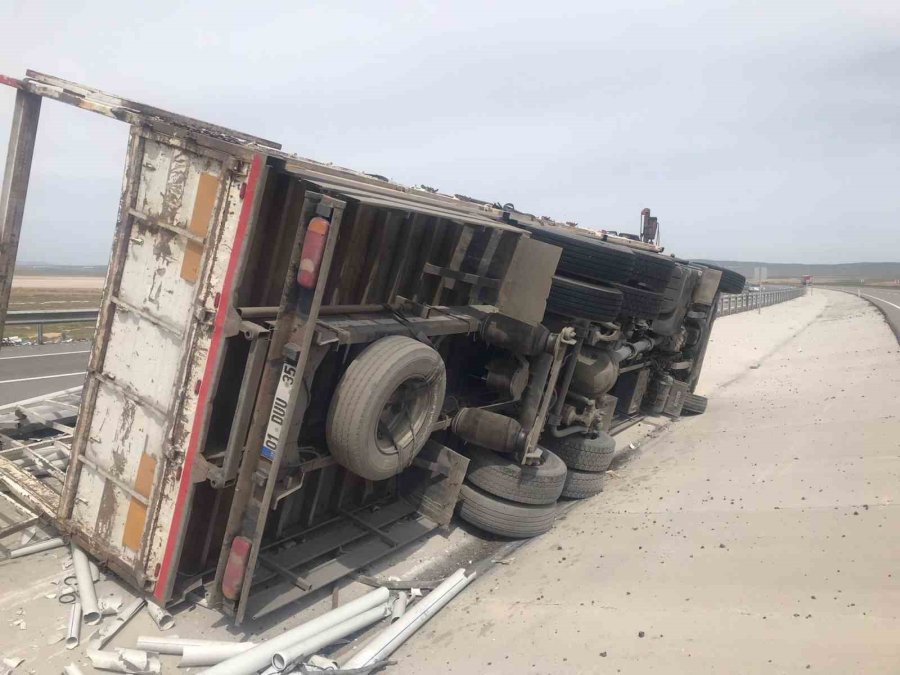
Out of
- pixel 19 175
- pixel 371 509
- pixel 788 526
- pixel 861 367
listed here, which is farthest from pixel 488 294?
pixel 861 367

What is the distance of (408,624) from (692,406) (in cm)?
701

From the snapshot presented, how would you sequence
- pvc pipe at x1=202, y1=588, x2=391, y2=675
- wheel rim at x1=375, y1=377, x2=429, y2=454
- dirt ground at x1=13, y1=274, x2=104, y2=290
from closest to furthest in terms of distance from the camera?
pvc pipe at x1=202, y1=588, x2=391, y2=675
wheel rim at x1=375, y1=377, x2=429, y2=454
dirt ground at x1=13, y1=274, x2=104, y2=290

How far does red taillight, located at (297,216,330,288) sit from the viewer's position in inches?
132

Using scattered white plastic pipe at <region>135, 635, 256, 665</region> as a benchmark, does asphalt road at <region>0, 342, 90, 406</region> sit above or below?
below

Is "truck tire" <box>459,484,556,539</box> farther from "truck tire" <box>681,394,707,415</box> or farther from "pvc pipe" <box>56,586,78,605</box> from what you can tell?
"truck tire" <box>681,394,707,415</box>

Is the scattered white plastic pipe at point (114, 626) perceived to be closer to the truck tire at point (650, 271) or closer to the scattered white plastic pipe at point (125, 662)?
the scattered white plastic pipe at point (125, 662)

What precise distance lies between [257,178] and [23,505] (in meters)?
3.01

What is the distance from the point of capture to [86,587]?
3.74 metres

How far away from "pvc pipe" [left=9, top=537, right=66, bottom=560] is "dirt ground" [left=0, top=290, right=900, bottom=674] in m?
0.06

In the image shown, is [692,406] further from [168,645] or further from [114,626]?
[114,626]

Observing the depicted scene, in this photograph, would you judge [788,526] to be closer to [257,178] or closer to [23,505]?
[257,178]

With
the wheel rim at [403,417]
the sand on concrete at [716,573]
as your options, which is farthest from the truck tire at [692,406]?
the wheel rim at [403,417]

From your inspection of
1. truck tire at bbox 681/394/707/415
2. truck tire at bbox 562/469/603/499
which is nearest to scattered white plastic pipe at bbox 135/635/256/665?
truck tire at bbox 562/469/603/499

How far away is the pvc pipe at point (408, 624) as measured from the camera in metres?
3.48
